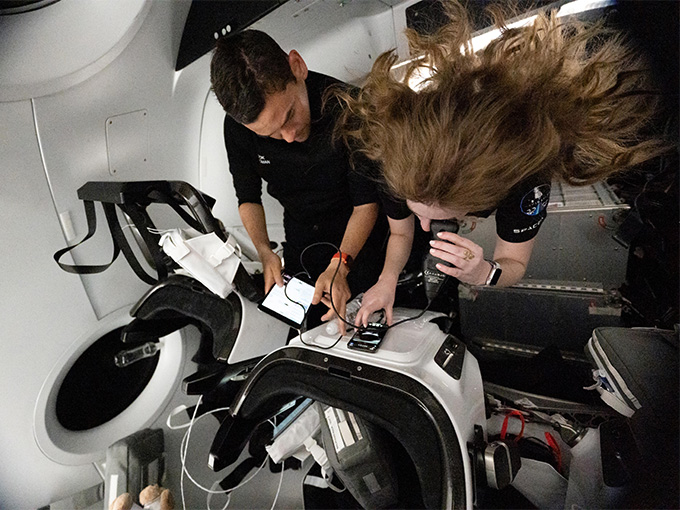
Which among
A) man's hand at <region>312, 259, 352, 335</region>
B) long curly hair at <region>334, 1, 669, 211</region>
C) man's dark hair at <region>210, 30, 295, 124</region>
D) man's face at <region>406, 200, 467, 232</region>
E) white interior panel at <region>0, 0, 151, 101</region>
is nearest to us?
long curly hair at <region>334, 1, 669, 211</region>

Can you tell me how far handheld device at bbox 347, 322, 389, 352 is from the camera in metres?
0.86

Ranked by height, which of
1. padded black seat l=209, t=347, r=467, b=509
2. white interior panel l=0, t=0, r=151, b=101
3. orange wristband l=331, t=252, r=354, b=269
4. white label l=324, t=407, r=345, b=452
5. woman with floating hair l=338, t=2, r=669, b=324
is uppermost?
white interior panel l=0, t=0, r=151, b=101

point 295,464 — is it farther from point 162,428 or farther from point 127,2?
point 127,2

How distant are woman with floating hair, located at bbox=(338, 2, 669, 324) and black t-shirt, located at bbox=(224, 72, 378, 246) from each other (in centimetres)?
25

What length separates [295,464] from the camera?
1.43m

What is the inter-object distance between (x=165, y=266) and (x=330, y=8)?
1076 millimetres

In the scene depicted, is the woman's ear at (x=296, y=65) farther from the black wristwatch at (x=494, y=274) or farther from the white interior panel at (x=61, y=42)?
the black wristwatch at (x=494, y=274)

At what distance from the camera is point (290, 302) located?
1.12 meters

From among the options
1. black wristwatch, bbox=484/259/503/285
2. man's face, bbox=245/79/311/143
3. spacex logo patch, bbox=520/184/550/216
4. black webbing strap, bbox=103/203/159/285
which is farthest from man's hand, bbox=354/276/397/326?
black webbing strap, bbox=103/203/159/285

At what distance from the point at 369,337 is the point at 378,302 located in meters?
0.13

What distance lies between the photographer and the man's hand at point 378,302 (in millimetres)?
959

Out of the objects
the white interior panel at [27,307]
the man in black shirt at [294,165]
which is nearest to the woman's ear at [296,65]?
the man in black shirt at [294,165]

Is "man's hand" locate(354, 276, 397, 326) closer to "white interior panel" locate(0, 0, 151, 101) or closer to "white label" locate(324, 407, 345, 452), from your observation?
"white label" locate(324, 407, 345, 452)

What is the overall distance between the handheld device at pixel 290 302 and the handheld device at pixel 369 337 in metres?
0.24
